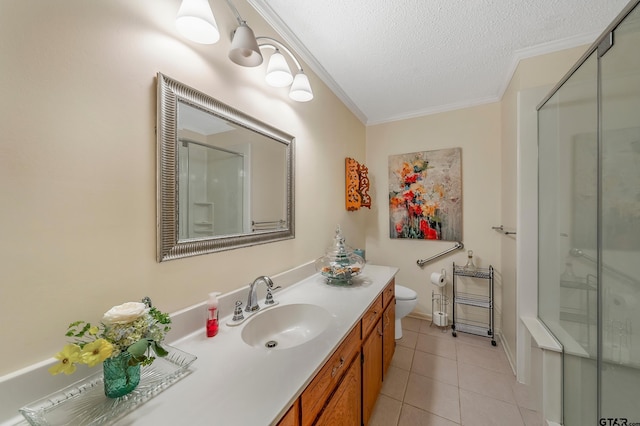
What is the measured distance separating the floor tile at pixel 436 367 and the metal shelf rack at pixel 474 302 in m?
0.51

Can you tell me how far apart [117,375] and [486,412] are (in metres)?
1.99

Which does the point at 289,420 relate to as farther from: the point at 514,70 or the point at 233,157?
the point at 514,70

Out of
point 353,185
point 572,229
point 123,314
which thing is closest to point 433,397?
point 572,229

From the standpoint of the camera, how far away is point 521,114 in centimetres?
175

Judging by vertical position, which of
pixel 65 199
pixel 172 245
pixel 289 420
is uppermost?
pixel 65 199

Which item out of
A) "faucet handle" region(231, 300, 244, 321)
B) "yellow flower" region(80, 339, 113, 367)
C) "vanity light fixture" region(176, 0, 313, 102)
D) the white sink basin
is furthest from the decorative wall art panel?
"yellow flower" region(80, 339, 113, 367)

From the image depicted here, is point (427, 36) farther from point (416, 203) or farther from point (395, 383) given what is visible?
point (395, 383)

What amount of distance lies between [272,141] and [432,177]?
196 centimetres

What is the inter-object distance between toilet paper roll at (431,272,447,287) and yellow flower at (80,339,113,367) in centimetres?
258

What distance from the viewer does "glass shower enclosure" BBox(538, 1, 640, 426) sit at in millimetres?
1024

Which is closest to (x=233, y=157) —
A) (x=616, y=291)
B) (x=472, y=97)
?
(x=616, y=291)

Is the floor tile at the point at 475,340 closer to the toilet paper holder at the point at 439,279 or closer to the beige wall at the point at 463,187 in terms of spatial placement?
the beige wall at the point at 463,187

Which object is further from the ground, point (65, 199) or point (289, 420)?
point (65, 199)

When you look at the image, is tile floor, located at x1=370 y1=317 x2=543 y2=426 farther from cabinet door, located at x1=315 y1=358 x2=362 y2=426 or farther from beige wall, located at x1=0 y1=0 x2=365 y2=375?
Answer: beige wall, located at x1=0 y1=0 x2=365 y2=375
